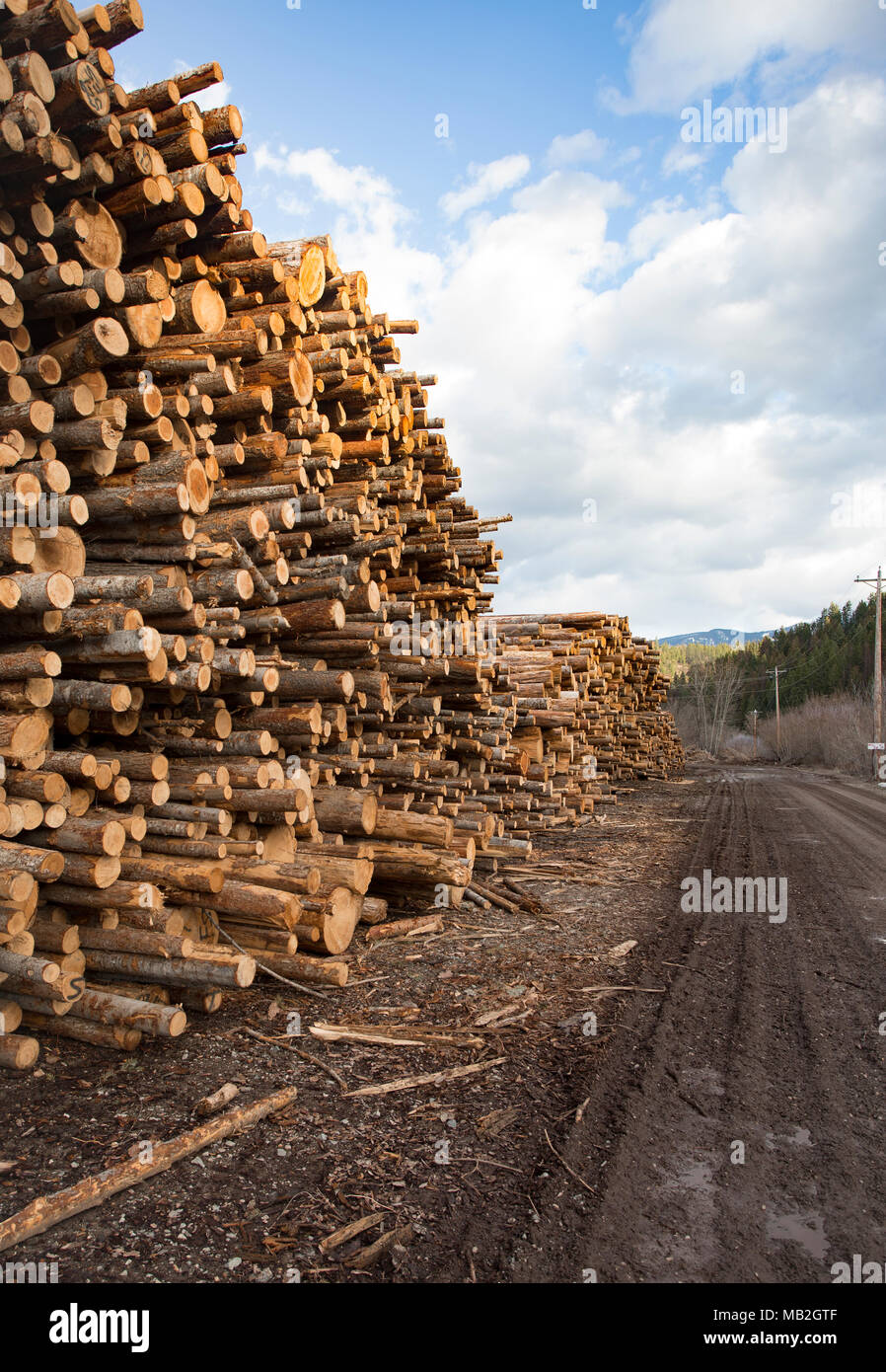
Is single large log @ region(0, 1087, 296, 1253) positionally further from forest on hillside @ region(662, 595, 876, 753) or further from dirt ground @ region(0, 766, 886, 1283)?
forest on hillside @ region(662, 595, 876, 753)

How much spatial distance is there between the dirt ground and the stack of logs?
1.54ft

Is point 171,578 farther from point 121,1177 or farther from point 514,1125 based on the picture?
point 514,1125

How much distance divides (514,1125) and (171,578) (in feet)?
13.0

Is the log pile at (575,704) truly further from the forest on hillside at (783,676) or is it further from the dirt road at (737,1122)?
the forest on hillside at (783,676)

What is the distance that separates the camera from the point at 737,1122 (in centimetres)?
391

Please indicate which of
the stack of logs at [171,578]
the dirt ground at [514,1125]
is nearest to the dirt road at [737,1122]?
the dirt ground at [514,1125]

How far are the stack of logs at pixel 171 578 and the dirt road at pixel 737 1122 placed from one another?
213cm

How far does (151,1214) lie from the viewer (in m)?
3.17

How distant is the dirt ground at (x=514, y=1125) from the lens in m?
2.98

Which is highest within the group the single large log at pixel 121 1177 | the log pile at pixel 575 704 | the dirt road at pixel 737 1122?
the log pile at pixel 575 704

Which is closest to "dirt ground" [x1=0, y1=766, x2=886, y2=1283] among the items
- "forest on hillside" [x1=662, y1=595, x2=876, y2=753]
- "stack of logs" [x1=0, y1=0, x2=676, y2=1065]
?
"stack of logs" [x1=0, y1=0, x2=676, y2=1065]

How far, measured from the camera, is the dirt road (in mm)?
2990
